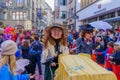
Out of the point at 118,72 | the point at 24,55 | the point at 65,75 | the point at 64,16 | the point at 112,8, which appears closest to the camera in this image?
the point at 65,75

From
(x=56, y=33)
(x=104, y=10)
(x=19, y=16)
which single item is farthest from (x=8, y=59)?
(x=19, y=16)

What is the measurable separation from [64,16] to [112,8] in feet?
155

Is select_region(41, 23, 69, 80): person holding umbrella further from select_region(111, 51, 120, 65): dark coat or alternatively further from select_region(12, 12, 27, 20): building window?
select_region(12, 12, 27, 20): building window

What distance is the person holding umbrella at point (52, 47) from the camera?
619 centimetres

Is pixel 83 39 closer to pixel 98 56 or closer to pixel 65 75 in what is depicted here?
pixel 65 75

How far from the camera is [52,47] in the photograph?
6273 millimetres

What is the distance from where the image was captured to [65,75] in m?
4.52

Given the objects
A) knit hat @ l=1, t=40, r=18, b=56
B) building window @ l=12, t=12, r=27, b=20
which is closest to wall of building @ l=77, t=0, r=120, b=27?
knit hat @ l=1, t=40, r=18, b=56

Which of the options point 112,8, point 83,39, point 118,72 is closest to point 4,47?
point 83,39

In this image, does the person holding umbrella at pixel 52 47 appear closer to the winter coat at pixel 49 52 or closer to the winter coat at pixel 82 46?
the winter coat at pixel 49 52

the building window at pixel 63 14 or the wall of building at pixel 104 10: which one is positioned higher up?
the building window at pixel 63 14

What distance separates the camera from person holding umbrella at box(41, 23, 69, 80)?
6.19 m

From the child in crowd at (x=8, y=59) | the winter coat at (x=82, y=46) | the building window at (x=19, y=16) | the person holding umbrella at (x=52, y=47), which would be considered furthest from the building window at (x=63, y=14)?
the child in crowd at (x=8, y=59)

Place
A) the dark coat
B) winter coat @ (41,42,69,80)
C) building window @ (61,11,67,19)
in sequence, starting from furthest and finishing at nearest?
1. building window @ (61,11,67,19)
2. the dark coat
3. winter coat @ (41,42,69,80)
